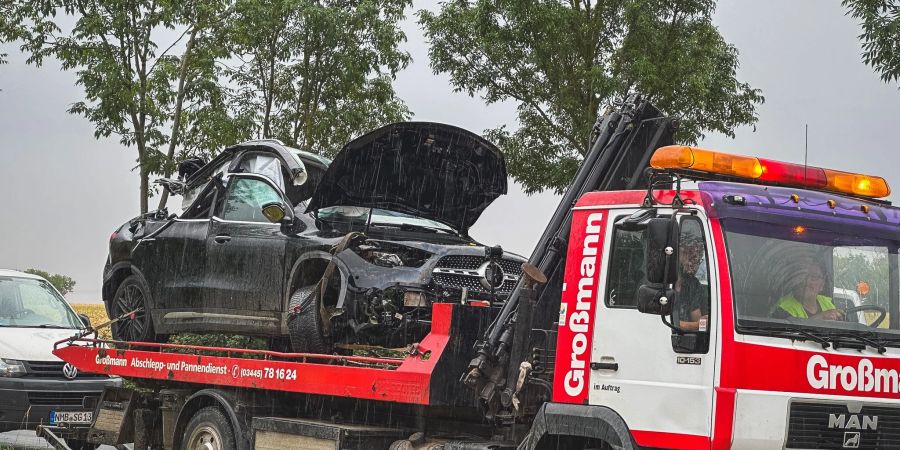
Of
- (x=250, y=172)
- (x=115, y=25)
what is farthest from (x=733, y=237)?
(x=115, y=25)

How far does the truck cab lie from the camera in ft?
19.2

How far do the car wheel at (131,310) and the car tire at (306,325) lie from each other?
2.59 meters

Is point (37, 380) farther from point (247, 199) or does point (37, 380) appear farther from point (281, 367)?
point (281, 367)

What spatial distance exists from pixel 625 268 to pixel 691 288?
508 mm

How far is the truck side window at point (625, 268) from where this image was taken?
20.8ft

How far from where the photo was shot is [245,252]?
9914 mm

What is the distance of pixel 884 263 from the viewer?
6.51m

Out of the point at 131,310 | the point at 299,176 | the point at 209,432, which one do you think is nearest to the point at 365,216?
the point at 299,176

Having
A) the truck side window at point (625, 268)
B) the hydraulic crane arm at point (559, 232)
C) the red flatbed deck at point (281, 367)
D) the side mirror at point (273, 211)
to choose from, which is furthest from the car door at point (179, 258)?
the truck side window at point (625, 268)

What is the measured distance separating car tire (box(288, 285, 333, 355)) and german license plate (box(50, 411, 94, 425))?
352cm

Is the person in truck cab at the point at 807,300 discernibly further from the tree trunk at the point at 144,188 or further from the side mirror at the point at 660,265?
the tree trunk at the point at 144,188

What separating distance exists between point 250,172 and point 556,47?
26.6ft

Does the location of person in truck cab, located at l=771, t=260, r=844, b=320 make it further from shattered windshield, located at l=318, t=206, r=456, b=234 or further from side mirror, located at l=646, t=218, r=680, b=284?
shattered windshield, located at l=318, t=206, r=456, b=234

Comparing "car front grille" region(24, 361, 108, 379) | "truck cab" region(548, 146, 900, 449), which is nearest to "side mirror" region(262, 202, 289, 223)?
"truck cab" region(548, 146, 900, 449)
